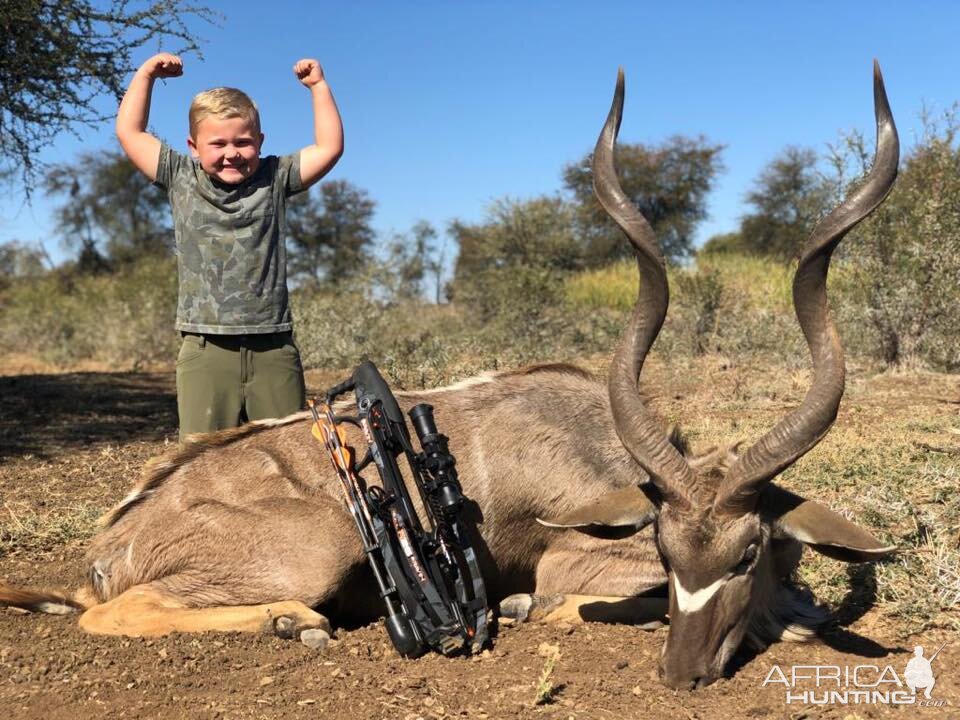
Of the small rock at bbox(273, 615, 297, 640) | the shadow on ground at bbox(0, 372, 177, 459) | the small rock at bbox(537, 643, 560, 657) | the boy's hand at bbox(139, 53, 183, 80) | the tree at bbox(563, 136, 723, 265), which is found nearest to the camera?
the small rock at bbox(537, 643, 560, 657)

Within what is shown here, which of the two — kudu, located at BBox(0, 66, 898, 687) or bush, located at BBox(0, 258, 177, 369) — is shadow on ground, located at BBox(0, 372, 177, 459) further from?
kudu, located at BBox(0, 66, 898, 687)

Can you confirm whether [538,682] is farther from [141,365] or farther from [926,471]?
[141,365]

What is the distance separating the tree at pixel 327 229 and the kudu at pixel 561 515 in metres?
23.7

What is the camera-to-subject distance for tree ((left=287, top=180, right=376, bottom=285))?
28781 mm

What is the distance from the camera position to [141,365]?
15344 millimetres

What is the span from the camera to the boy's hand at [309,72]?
4473 mm

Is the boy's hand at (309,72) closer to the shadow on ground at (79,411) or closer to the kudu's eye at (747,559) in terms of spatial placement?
the kudu's eye at (747,559)

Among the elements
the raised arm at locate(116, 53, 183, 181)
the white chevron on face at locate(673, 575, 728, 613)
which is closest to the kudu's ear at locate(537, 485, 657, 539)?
the white chevron on face at locate(673, 575, 728, 613)

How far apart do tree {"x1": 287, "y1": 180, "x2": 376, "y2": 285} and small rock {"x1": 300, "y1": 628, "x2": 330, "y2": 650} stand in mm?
24307

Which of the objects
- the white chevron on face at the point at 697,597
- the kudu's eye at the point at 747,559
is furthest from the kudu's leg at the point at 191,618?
the kudu's eye at the point at 747,559

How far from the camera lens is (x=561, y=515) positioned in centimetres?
428

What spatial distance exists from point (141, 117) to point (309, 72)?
80 cm

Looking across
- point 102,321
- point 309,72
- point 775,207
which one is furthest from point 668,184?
point 309,72

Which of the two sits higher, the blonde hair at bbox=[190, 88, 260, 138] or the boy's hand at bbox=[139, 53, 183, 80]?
the boy's hand at bbox=[139, 53, 183, 80]
